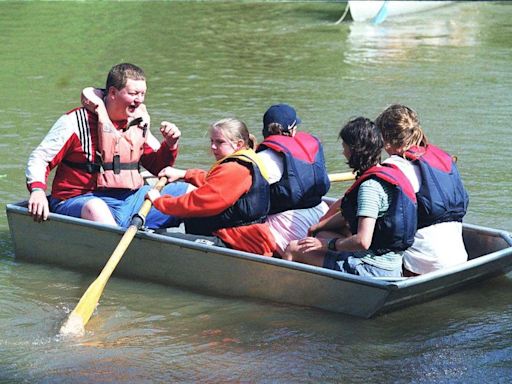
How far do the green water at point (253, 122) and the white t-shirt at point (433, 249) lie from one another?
267mm

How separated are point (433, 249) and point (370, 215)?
1.62 feet

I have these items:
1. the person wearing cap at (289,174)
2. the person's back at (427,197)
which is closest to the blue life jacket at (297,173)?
the person wearing cap at (289,174)

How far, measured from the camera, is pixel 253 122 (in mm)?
10047

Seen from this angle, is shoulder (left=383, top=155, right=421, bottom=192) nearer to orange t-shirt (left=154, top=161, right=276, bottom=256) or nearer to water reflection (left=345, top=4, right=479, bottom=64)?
orange t-shirt (left=154, top=161, right=276, bottom=256)

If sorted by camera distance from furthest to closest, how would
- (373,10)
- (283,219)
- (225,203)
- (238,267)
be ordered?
(373,10) → (283,219) → (238,267) → (225,203)

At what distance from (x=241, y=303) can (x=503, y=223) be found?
218cm

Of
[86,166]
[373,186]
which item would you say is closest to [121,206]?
[86,166]

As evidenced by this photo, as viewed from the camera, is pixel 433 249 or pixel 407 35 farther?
pixel 407 35

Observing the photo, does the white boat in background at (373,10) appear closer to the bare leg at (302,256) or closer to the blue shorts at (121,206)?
the blue shorts at (121,206)

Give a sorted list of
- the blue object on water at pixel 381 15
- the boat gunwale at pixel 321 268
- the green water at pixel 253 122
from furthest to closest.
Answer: the blue object on water at pixel 381 15, the boat gunwale at pixel 321 268, the green water at pixel 253 122

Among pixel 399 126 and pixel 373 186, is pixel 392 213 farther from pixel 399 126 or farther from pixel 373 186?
pixel 399 126

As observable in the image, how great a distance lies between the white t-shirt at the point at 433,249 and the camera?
17.6 ft

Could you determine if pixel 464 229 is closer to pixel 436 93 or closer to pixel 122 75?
pixel 122 75

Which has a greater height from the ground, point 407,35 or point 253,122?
point 407,35
